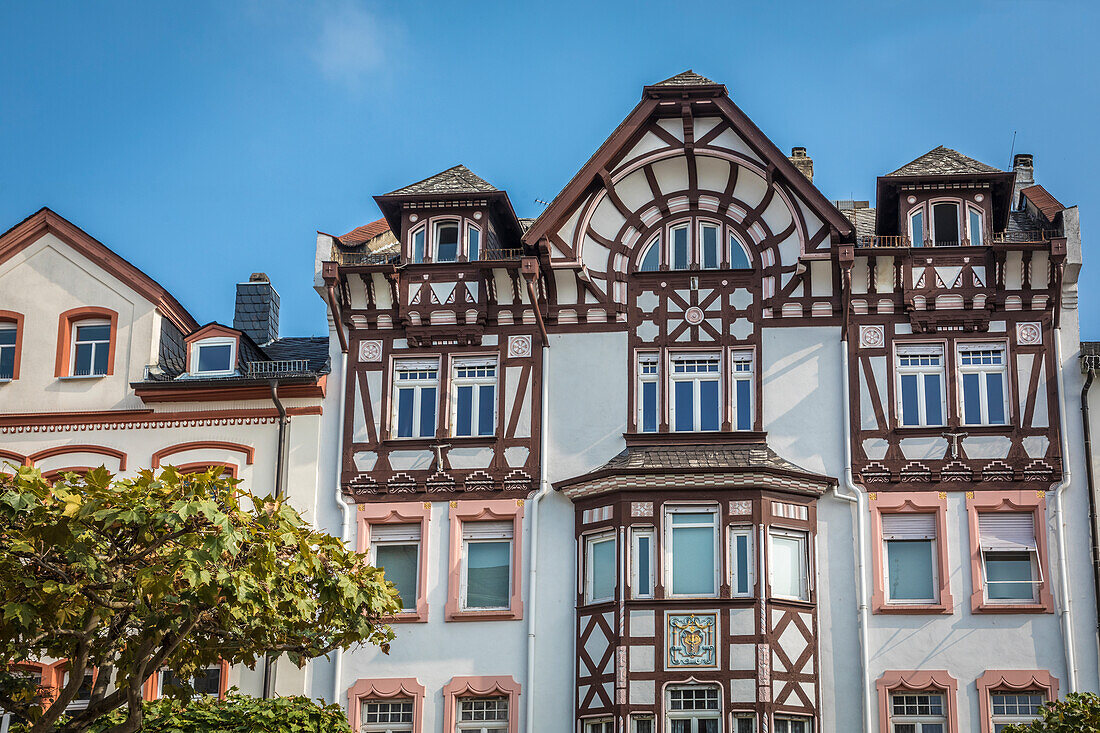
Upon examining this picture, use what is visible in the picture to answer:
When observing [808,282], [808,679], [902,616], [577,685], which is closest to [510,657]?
[577,685]

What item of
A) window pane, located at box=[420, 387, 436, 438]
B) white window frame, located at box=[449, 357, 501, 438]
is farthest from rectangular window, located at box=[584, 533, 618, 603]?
window pane, located at box=[420, 387, 436, 438]

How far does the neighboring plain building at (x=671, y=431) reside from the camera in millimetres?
29375

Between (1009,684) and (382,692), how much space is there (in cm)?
1173

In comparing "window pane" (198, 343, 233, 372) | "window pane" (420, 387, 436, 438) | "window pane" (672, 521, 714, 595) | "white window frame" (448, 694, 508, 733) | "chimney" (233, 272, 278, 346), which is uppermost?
"chimney" (233, 272, 278, 346)

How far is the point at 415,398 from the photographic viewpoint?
3241cm

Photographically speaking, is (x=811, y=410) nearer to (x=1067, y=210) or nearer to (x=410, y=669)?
(x=1067, y=210)

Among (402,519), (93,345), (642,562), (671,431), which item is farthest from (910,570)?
(93,345)

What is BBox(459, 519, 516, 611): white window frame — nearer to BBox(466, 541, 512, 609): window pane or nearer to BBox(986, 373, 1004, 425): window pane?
BBox(466, 541, 512, 609): window pane

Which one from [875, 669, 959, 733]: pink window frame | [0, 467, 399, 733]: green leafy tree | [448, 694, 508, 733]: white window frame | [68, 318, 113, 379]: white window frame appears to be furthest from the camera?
[68, 318, 113, 379]: white window frame

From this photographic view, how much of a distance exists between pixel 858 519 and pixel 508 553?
6861 millimetres

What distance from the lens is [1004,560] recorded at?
30203 millimetres

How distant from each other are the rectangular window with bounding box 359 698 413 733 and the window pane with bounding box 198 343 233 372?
7881 mm

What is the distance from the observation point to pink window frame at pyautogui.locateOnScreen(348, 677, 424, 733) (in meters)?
30.2

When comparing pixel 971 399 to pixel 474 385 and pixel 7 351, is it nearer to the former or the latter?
pixel 474 385
